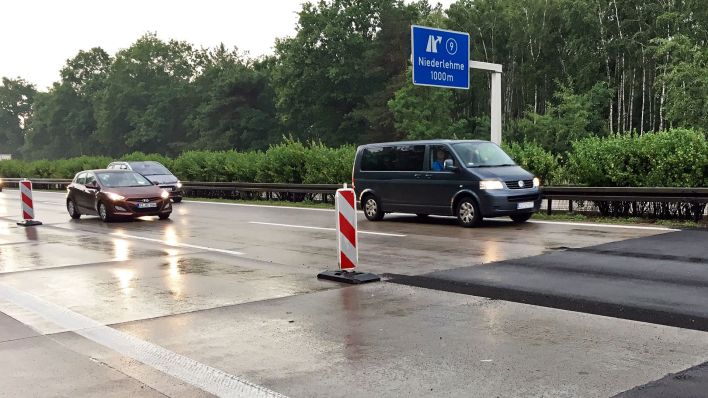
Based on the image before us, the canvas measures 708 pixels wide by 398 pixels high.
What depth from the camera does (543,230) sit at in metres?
13.7

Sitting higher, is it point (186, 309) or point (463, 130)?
point (463, 130)

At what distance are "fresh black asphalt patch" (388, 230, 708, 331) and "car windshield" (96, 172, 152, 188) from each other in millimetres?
12343

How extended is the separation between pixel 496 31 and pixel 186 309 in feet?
183

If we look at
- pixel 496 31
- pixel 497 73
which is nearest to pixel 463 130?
pixel 496 31

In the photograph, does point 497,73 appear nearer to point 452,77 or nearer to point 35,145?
point 452,77

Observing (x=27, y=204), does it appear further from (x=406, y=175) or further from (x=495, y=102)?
(x=495, y=102)

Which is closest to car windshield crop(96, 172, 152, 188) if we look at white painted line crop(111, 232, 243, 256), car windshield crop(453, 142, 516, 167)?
white painted line crop(111, 232, 243, 256)

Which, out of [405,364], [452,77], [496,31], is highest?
[496,31]

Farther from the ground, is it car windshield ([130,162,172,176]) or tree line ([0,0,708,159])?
tree line ([0,0,708,159])

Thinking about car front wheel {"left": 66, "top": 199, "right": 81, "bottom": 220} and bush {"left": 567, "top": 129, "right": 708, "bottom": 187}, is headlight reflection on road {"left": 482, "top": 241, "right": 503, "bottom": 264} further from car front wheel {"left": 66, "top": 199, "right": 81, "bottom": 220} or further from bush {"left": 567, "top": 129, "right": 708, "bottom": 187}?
car front wheel {"left": 66, "top": 199, "right": 81, "bottom": 220}

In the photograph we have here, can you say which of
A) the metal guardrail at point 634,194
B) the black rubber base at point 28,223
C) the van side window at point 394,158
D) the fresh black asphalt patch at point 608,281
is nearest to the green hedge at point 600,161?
the metal guardrail at point 634,194

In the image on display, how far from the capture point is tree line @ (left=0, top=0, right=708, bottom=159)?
46700 mm

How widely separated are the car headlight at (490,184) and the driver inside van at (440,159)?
1.22m

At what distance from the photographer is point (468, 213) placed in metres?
14.5
